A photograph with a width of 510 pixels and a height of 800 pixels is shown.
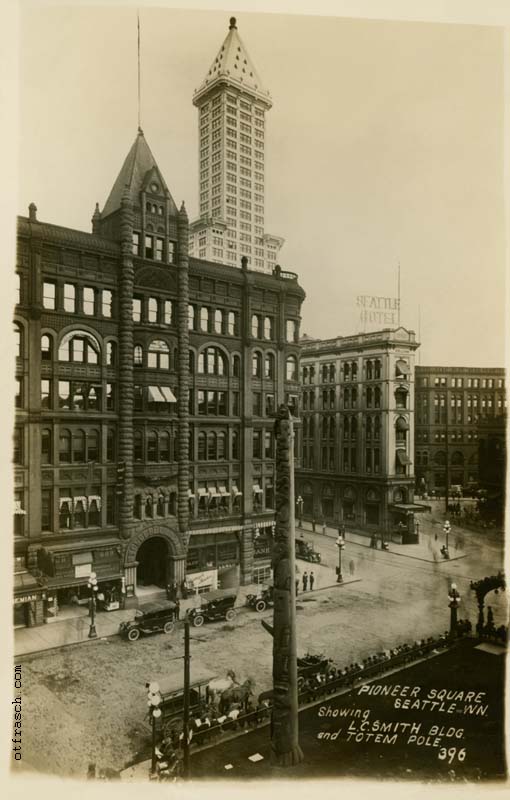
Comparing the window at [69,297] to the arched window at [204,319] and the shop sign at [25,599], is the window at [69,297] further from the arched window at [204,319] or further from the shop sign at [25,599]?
the shop sign at [25,599]

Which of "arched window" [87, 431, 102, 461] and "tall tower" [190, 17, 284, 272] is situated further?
"arched window" [87, 431, 102, 461]

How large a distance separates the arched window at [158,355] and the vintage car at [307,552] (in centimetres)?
444

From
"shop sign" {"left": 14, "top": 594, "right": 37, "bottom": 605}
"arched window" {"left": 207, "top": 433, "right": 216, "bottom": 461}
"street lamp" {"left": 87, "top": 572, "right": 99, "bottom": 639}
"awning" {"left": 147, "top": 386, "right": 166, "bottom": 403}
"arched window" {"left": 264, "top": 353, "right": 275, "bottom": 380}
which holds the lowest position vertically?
"street lamp" {"left": 87, "top": 572, "right": 99, "bottom": 639}

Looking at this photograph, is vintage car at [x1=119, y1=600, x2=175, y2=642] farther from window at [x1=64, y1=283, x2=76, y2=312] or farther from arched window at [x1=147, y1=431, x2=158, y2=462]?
window at [x1=64, y1=283, x2=76, y2=312]

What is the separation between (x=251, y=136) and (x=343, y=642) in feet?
29.9

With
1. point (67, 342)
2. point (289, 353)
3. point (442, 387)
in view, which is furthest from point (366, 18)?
point (67, 342)

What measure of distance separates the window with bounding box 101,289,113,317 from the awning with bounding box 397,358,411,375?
223 inches

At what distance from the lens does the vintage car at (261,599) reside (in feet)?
31.6

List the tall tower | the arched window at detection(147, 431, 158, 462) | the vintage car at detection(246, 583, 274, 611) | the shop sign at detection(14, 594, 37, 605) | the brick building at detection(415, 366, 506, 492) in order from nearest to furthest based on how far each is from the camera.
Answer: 1. the shop sign at detection(14, 594, 37, 605)
2. the tall tower
3. the brick building at detection(415, 366, 506, 492)
4. the vintage car at detection(246, 583, 274, 611)
5. the arched window at detection(147, 431, 158, 462)

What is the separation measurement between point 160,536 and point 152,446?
1.66m

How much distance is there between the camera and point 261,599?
9781mm

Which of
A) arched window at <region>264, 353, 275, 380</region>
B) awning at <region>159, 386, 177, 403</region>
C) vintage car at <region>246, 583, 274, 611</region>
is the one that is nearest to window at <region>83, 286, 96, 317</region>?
awning at <region>159, 386, 177, 403</region>

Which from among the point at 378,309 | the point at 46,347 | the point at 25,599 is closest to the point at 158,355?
the point at 46,347

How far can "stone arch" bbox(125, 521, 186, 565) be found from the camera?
9.55m
